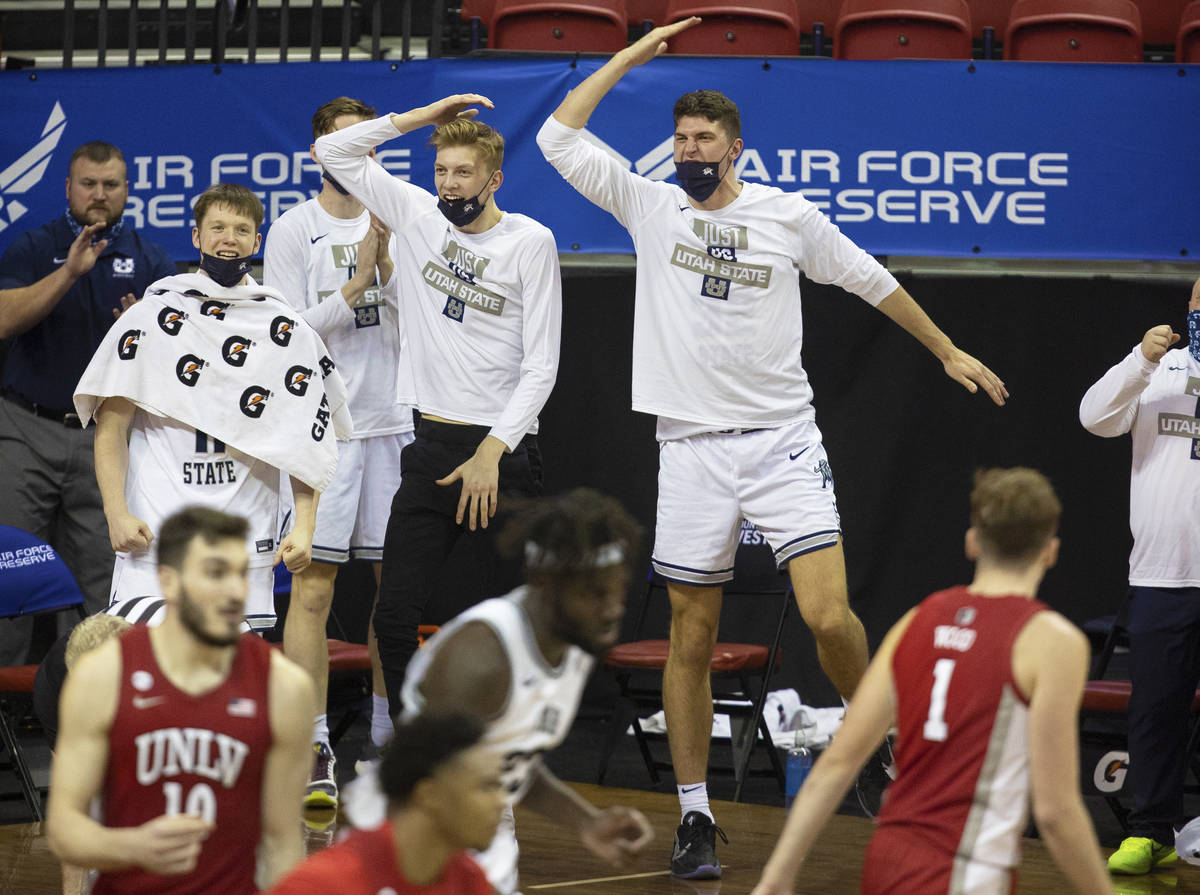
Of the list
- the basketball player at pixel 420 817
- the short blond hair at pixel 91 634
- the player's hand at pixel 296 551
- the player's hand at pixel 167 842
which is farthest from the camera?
the player's hand at pixel 296 551

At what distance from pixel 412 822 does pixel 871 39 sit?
574cm

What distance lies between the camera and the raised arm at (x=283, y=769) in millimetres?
2611

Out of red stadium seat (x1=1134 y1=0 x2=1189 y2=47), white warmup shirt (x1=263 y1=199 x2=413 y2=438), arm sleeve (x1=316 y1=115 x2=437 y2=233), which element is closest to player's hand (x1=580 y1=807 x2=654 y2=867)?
arm sleeve (x1=316 y1=115 x2=437 y2=233)

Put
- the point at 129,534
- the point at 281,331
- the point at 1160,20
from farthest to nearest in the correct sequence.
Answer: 1. the point at 1160,20
2. the point at 281,331
3. the point at 129,534

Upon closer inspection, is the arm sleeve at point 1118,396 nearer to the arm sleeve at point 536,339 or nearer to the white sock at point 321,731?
the arm sleeve at point 536,339

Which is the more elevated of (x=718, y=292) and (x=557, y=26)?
(x=557, y=26)

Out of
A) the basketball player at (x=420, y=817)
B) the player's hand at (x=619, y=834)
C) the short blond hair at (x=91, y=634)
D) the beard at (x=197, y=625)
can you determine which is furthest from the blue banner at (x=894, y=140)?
the basketball player at (x=420, y=817)

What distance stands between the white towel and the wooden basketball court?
4.37 ft

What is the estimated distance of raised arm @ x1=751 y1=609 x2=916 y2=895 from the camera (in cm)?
257

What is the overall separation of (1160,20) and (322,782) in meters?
5.57

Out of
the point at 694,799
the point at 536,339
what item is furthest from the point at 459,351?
the point at 694,799

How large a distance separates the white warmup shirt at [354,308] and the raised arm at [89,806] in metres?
3.11

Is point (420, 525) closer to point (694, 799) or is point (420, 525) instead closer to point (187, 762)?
point (694, 799)

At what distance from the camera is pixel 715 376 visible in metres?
4.73
